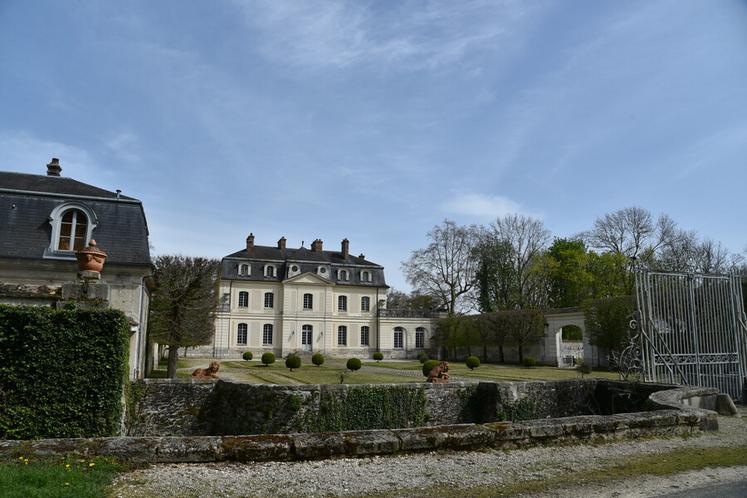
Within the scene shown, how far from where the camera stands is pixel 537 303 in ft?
120

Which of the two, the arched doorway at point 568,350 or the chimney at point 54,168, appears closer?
the chimney at point 54,168

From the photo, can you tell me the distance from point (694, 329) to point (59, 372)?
979 centimetres

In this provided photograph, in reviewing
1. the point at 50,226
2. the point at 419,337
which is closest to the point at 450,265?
the point at 419,337

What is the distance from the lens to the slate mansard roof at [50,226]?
1273 centimetres

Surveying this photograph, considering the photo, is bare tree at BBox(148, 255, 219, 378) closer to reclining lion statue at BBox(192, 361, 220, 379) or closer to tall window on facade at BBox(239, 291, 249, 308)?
reclining lion statue at BBox(192, 361, 220, 379)

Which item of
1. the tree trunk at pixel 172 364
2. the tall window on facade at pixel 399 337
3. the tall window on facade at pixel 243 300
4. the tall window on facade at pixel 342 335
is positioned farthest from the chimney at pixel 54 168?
the tall window on facade at pixel 399 337

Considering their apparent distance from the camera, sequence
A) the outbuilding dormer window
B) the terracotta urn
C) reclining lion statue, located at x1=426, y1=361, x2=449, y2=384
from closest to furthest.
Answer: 1. the terracotta urn
2. reclining lion statue, located at x1=426, y1=361, x2=449, y2=384
3. the outbuilding dormer window

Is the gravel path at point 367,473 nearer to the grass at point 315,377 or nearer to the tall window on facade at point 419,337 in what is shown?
the grass at point 315,377

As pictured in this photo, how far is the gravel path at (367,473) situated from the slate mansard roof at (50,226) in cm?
1019

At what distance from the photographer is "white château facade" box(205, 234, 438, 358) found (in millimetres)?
35781

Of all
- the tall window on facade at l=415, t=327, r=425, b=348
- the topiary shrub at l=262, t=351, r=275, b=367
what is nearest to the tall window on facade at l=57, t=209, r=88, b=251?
the topiary shrub at l=262, t=351, r=275, b=367

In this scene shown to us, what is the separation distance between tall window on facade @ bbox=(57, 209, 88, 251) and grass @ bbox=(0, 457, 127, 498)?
10513 millimetres

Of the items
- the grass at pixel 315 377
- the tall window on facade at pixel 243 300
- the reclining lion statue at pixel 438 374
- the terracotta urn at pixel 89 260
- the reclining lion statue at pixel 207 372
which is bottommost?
the grass at pixel 315 377

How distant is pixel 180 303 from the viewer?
56.5 feet
